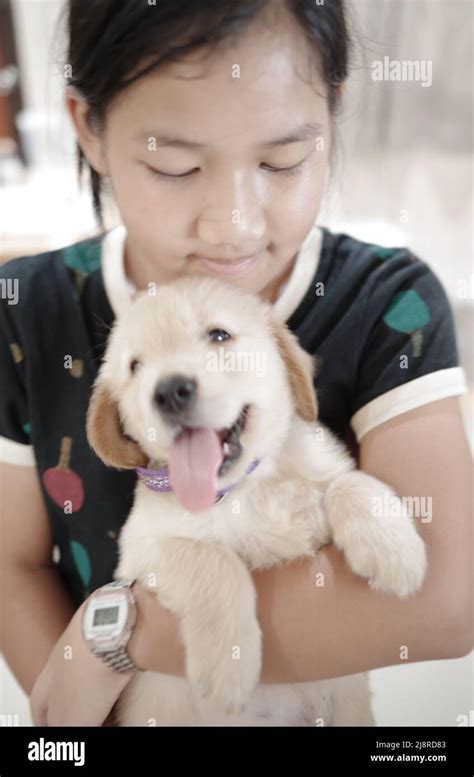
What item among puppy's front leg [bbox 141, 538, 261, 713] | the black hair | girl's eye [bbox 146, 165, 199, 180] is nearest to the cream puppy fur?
puppy's front leg [bbox 141, 538, 261, 713]

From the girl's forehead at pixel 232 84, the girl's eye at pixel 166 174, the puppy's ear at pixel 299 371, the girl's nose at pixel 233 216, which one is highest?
the girl's forehead at pixel 232 84

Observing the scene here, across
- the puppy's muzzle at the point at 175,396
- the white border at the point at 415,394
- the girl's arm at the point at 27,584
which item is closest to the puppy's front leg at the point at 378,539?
the white border at the point at 415,394

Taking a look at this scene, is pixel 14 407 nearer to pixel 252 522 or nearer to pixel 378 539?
pixel 252 522

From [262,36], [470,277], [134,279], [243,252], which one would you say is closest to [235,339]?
[243,252]

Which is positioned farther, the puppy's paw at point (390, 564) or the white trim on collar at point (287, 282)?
the white trim on collar at point (287, 282)

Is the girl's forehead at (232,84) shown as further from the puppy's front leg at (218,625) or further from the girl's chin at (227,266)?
the puppy's front leg at (218,625)

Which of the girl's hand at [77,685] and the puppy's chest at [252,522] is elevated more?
the puppy's chest at [252,522]

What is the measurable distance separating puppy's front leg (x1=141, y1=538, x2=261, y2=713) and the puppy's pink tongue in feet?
0.35

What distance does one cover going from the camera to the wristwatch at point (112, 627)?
77cm

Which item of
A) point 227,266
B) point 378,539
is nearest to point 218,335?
point 227,266

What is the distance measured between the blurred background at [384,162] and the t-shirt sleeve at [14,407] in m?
0.21

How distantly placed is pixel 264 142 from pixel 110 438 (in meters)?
0.39
